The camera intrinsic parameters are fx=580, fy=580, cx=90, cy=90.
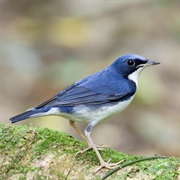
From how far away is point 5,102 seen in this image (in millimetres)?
12094

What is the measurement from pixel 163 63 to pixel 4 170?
8.45m

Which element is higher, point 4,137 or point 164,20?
point 4,137

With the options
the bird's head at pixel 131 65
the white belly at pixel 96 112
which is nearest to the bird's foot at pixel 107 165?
the white belly at pixel 96 112

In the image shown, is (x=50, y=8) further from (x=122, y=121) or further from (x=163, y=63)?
(x=122, y=121)

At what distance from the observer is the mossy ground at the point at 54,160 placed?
17.4 feet

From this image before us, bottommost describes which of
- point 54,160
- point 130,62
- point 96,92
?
point 54,160

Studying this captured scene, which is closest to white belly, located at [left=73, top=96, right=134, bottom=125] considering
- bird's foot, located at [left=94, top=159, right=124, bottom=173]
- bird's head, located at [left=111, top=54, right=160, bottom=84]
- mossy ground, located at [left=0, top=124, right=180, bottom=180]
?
mossy ground, located at [left=0, top=124, right=180, bottom=180]

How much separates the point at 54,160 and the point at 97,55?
852 cm

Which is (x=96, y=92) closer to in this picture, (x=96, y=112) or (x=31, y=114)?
(x=96, y=112)

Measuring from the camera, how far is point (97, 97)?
626 centimetres

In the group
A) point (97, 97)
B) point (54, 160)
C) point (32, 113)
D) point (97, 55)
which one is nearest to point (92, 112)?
point (97, 97)

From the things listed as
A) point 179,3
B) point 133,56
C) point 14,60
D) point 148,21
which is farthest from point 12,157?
point 179,3

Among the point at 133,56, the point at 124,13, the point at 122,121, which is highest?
the point at 133,56

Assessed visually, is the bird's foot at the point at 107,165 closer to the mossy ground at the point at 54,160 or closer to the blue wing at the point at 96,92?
the mossy ground at the point at 54,160
